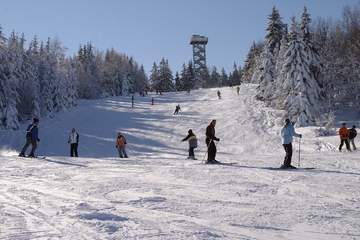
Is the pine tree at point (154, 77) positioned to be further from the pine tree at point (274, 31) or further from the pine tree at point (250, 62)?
the pine tree at point (274, 31)

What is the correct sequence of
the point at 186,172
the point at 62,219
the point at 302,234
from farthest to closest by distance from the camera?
1. the point at 186,172
2. the point at 62,219
3. the point at 302,234

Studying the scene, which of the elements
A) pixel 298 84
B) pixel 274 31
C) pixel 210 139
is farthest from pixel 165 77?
pixel 210 139

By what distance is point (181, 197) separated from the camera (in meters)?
10.4

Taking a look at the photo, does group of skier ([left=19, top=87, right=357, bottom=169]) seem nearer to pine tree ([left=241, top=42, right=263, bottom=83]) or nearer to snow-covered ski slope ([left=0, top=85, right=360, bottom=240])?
snow-covered ski slope ([left=0, top=85, right=360, bottom=240])

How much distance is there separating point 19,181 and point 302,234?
8.02 meters

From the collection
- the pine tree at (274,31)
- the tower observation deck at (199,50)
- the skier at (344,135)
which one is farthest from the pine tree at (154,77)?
the skier at (344,135)

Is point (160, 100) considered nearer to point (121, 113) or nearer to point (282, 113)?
point (121, 113)

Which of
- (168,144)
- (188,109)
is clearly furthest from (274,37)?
(168,144)

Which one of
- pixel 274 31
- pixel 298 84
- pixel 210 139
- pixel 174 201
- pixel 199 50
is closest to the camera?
pixel 174 201

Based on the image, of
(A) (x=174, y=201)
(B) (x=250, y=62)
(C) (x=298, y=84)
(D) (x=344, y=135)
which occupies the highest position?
(B) (x=250, y=62)

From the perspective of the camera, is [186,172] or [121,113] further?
[121,113]

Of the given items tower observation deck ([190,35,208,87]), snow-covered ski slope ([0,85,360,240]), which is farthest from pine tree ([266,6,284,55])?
tower observation deck ([190,35,208,87])

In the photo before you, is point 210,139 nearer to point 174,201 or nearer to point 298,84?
point 174,201

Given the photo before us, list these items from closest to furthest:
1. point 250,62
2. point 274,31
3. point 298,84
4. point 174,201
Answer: point 174,201, point 298,84, point 274,31, point 250,62
